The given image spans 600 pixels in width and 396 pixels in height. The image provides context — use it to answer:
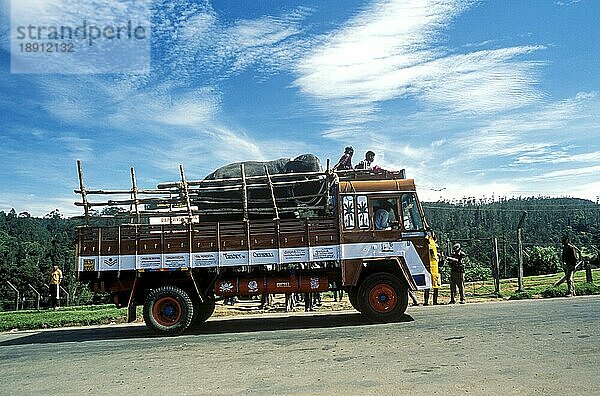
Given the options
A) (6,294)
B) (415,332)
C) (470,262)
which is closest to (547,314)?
(415,332)

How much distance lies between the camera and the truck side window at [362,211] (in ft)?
41.1

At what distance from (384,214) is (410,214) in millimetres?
547

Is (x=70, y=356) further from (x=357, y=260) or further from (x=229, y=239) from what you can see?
(x=357, y=260)

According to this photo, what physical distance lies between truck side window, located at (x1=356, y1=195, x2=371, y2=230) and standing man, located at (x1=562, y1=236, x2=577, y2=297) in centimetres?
815

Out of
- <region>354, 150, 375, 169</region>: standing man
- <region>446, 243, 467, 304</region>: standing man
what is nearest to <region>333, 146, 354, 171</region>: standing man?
<region>354, 150, 375, 169</region>: standing man

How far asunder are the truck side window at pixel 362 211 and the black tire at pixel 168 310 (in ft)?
13.1

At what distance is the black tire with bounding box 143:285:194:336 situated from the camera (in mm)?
12406

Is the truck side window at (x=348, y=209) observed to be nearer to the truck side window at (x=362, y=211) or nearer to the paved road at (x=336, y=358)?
the truck side window at (x=362, y=211)

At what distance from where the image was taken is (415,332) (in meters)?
10.7

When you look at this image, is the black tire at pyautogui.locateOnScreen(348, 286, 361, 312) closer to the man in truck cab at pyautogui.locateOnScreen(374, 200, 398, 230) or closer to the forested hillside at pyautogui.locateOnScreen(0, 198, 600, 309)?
the man in truck cab at pyautogui.locateOnScreen(374, 200, 398, 230)

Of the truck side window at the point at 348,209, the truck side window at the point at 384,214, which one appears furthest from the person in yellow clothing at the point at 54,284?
the truck side window at the point at 384,214

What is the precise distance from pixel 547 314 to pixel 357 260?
4.11 m

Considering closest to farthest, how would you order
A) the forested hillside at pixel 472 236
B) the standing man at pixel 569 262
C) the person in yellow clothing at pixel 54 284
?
the standing man at pixel 569 262 → the person in yellow clothing at pixel 54 284 → the forested hillside at pixel 472 236

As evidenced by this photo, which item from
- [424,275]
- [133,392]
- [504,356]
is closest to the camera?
[133,392]
